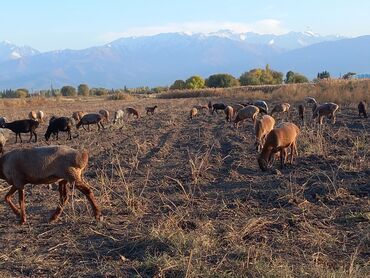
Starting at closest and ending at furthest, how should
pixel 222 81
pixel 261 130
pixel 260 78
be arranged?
1. pixel 261 130
2. pixel 222 81
3. pixel 260 78

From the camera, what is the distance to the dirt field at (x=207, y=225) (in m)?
6.77

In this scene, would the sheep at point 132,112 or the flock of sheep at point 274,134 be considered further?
the sheep at point 132,112

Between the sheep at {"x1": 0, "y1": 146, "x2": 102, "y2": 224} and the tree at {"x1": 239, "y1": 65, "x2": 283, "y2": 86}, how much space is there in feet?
246

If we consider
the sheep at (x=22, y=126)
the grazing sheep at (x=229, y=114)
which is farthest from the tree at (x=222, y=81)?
the sheep at (x=22, y=126)

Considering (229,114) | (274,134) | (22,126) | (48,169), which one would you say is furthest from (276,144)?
(229,114)

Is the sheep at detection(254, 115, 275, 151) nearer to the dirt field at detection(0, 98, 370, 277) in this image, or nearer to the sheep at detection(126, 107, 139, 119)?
the dirt field at detection(0, 98, 370, 277)

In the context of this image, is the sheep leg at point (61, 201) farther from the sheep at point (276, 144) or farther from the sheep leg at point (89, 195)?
the sheep at point (276, 144)

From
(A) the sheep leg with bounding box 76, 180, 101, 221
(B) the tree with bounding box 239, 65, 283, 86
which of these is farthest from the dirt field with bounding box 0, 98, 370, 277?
(B) the tree with bounding box 239, 65, 283, 86

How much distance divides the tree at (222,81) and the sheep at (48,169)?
75.9 metres

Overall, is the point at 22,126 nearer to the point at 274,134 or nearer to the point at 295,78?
the point at 274,134

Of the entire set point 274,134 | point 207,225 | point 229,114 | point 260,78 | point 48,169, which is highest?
point 260,78

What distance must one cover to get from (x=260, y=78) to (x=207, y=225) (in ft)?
261

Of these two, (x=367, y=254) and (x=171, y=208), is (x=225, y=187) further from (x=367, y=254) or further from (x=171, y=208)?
(x=367, y=254)

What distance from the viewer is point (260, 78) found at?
283ft
